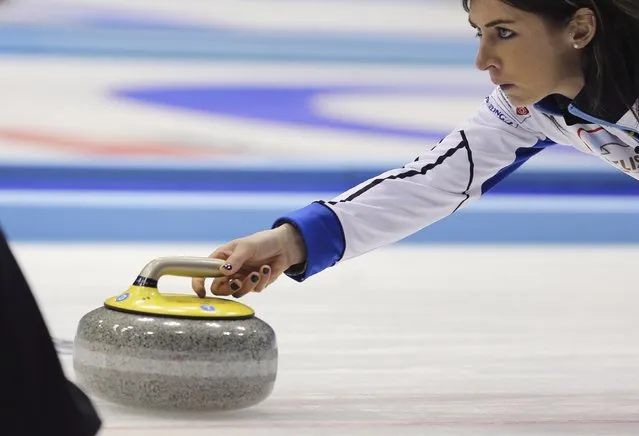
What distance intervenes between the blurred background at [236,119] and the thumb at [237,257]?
8.63 ft

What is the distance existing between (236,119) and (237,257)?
408 centimetres

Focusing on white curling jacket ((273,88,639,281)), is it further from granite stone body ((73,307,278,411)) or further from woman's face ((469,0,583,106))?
granite stone body ((73,307,278,411))

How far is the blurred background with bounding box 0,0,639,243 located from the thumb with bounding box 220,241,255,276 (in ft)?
8.63

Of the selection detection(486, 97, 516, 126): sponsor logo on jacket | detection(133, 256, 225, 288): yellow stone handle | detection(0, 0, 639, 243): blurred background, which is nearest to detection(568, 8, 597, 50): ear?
detection(486, 97, 516, 126): sponsor logo on jacket

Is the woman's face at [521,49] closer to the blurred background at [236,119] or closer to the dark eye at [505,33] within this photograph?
the dark eye at [505,33]

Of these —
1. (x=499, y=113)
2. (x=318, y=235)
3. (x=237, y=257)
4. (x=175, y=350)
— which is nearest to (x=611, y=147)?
(x=499, y=113)

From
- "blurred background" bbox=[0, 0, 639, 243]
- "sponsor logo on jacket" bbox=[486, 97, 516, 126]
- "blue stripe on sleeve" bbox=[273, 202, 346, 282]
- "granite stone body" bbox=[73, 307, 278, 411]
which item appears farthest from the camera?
"blurred background" bbox=[0, 0, 639, 243]

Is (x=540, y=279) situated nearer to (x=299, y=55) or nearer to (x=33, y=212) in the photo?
(x=33, y=212)

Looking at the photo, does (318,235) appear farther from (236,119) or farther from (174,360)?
(236,119)

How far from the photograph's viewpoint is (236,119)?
5.67 m

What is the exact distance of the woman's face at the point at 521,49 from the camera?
5.16 ft

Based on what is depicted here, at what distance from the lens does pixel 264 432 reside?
1.56 meters

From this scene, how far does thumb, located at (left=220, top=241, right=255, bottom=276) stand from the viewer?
63.3 inches

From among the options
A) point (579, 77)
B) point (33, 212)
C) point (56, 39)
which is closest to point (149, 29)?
point (56, 39)
